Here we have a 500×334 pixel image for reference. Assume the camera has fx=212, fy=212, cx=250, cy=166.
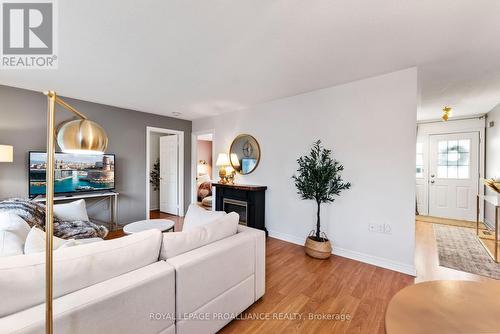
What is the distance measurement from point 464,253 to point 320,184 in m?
2.23

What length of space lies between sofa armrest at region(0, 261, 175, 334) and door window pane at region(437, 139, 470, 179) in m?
6.05

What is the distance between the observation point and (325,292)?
6.82 ft

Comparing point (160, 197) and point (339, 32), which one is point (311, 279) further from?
point (160, 197)

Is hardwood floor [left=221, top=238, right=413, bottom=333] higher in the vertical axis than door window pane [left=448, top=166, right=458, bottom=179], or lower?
lower

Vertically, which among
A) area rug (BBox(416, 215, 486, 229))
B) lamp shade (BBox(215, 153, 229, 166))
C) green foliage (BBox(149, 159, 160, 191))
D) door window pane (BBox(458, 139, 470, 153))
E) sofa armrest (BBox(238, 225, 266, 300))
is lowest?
area rug (BBox(416, 215, 486, 229))

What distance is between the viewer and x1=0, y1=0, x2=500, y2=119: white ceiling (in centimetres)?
155

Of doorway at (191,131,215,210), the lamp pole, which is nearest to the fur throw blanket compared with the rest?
the lamp pole

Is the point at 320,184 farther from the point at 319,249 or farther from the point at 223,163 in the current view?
the point at 223,163

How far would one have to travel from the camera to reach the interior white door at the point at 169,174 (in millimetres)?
Result: 5145

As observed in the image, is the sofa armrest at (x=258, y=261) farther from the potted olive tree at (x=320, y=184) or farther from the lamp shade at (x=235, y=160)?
the lamp shade at (x=235, y=160)

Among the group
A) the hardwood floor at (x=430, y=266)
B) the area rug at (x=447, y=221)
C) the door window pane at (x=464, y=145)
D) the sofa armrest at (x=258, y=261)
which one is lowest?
the hardwood floor at (x=430, y=266)

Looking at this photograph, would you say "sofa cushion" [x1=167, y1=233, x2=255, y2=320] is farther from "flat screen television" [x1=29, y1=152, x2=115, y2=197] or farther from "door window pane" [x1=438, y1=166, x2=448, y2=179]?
"door window pane" [x1=438, y1=166, x2=448, y2=179]

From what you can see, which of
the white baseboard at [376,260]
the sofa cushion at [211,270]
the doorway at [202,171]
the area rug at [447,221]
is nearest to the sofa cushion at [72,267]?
the sofa cushion at [211,270]

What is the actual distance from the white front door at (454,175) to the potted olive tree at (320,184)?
3.62 m
